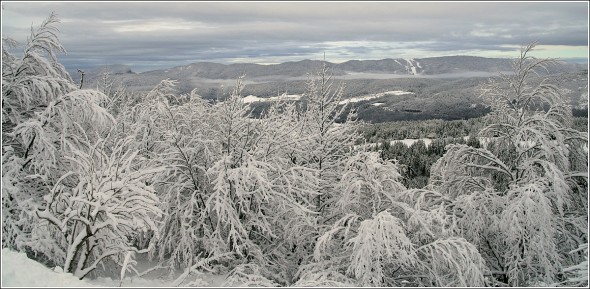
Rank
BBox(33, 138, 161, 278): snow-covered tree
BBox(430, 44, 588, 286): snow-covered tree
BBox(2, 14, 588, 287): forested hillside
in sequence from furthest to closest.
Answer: BBox(430, 44, 588, 286): snow-covered tree, BBox(2, 14, 588, 287): forested hillside, BBox(33, 138, 161, 278): snow-covered tree

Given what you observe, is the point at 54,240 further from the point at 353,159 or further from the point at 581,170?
the point at 581,170

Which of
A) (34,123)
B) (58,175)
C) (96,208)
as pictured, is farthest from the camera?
(58,175)

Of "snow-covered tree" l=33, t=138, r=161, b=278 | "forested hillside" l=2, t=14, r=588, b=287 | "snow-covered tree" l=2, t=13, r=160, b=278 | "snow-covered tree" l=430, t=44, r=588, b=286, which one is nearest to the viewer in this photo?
"snow-covered tree" l=33, t=138, r=161, b=278

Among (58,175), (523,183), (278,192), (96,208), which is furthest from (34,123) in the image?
A: (523,183)

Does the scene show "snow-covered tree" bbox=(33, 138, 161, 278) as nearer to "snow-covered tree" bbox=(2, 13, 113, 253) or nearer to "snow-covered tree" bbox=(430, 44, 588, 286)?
"snow-covered tree" bbox=(2, 13, 113, 253)

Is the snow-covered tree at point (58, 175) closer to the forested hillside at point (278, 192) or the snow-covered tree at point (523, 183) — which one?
the forested hillside at point (278, 192)

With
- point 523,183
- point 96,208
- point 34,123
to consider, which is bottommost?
point 523,183

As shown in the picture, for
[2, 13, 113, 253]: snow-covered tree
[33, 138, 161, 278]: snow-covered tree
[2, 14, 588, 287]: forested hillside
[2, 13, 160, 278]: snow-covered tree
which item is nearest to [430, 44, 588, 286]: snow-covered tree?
[2, 14, 588, 287]: forested hillside

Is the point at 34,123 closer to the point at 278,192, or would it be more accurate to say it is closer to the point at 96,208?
the point at 96,208

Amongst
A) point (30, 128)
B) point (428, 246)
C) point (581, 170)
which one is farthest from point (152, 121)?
point (581, 170)

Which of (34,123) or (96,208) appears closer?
(96,208)
